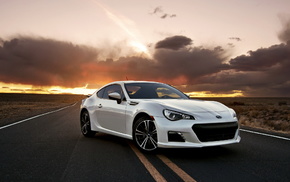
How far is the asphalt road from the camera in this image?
441 cm

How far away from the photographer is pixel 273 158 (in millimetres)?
5703

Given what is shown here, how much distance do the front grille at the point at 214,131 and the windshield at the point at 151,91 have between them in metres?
1.75

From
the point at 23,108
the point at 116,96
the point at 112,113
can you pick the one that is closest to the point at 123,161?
the point at 116,96

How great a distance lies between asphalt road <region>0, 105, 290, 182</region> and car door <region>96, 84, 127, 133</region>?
17.7 inches

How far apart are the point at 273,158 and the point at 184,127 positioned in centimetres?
187

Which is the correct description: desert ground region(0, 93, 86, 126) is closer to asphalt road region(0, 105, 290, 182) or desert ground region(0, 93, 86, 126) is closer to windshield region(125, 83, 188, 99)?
asphalt road region(0, 105, 290, 182)

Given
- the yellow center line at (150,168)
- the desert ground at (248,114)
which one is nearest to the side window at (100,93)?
the yellow center line at (150,168)

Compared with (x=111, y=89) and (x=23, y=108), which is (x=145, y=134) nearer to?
(x=111, y=89)

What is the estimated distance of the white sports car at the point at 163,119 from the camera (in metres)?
5.37

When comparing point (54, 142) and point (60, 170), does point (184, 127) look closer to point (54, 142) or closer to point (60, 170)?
point (60, 170)

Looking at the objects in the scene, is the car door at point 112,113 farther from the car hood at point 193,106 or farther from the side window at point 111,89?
the car hood at point 193,106

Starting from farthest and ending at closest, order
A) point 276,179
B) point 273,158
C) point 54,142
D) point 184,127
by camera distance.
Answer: point 54,142 → point 273,158 → point 184,127 → point 276,179

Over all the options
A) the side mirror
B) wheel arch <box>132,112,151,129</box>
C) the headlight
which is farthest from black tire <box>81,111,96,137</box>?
the headlight

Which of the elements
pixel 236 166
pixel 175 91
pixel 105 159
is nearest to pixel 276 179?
pixel 236 166
